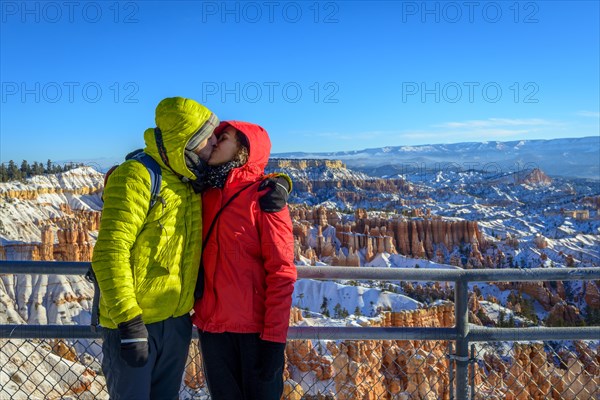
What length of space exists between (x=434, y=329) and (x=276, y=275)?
1.06 m

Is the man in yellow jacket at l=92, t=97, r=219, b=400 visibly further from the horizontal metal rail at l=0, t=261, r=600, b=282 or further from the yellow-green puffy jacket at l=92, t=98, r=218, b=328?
the horizontal metal rail at l=0, t=261, r=600, b=282

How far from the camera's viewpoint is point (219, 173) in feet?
6.78

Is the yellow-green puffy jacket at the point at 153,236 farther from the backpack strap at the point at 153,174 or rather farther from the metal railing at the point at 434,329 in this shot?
the metal railing at the point at 434,329

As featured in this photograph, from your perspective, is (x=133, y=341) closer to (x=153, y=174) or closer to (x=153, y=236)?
(x=153, y=236)

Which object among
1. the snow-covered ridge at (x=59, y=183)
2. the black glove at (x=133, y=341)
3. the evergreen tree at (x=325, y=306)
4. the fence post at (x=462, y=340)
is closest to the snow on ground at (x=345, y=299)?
the evergreen tree at (x=325, y=306)

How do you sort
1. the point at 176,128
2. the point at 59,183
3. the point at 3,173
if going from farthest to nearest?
the point at 59,183, the point at 3,173, the point at 176,128

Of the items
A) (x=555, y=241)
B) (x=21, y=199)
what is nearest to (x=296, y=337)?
(x=21, y=199)

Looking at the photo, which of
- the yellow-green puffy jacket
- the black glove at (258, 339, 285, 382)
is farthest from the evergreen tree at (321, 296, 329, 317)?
the yellow-green puffy jacket

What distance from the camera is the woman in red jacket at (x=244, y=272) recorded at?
79.0 inches

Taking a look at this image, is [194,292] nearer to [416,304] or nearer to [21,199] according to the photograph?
[416,304]

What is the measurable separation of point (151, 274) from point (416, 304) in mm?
18005

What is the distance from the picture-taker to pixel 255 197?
2025 millimetres

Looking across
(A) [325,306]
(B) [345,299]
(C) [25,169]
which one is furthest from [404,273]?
(C) [25,169]

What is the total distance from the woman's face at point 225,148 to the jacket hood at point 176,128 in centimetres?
13
